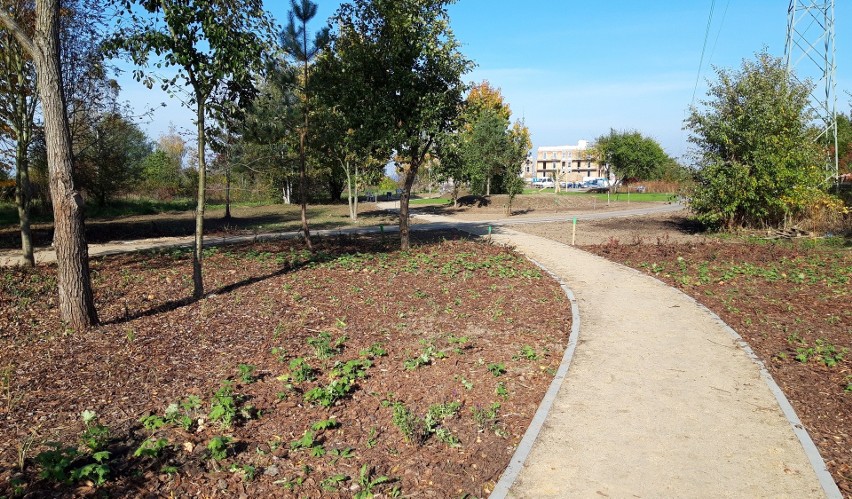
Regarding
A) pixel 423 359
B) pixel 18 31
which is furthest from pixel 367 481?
pixel 18 31

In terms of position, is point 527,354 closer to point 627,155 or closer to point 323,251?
point 323,251

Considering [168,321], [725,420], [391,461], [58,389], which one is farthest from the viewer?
[168,321]

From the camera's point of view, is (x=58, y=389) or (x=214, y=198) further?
(x=214, y=198)

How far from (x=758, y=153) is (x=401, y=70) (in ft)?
42.6

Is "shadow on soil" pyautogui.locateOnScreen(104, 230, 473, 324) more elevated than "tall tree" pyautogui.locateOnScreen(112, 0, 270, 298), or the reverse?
"tall tree" pyautogui.locateOnScreen(112, 0, 270, 298)

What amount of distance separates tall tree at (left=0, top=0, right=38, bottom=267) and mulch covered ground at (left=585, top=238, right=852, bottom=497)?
12993 mm

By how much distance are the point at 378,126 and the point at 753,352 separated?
28.1 feet

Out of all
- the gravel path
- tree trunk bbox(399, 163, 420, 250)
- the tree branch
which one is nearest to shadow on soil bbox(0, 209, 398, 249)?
tree trunk bbox(399, 163, 420, 250)

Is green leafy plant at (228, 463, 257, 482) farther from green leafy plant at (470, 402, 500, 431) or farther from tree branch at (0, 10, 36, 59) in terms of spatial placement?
tree branch at (0, 10, 36, 59)

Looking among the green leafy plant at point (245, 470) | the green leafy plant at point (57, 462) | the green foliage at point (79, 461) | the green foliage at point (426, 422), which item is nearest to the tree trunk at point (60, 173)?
the green foliage at point (79, 461)

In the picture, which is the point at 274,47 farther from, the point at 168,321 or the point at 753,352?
Result: the point at 753,352

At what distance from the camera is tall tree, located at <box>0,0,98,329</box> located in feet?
20.8

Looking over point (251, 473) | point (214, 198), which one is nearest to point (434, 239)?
point (251, 473)

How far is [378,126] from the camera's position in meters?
12.2
